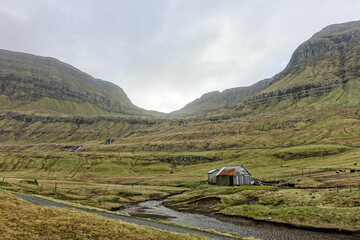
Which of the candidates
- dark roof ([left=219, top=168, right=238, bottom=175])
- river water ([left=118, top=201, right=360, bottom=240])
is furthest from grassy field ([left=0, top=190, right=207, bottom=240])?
dark roof ([left=219, top=168, right=238, bottom=175])

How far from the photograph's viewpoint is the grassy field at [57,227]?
21.9 metres

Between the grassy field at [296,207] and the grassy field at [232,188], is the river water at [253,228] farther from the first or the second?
the grassy field at [232,188]

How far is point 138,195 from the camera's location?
87250 mm

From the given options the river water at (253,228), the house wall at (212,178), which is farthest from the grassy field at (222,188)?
the house wall at (212,178)

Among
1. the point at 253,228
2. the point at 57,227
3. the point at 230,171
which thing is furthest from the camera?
the point at 230,171

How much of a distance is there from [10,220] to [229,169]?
274 feet

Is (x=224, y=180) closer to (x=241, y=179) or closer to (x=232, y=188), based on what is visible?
(x=241, y=179)

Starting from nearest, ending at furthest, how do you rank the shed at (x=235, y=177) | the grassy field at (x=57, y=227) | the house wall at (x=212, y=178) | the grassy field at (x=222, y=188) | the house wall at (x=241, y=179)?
the grassy field at (x=57, y=227)
the grassy field at (x=222, y=188)
the house wall at (x=241, y=179)
the shed at (x=235, y=177)
the house wall at (x=212, y=178)

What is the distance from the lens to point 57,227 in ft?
80.4

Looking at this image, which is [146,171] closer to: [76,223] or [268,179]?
[268,179]

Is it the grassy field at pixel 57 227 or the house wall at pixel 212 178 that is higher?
the grassy field at pixel 57 227

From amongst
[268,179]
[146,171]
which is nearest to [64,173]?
Answer: [146,171]

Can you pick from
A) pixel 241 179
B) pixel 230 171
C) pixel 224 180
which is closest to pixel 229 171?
pixel 230 171

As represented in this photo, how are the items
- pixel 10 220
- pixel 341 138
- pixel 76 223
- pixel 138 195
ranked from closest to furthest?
A: 1. pixel 10 220
2. pixel 76 223
3. pixel 138 195
4. pixel 341 138
